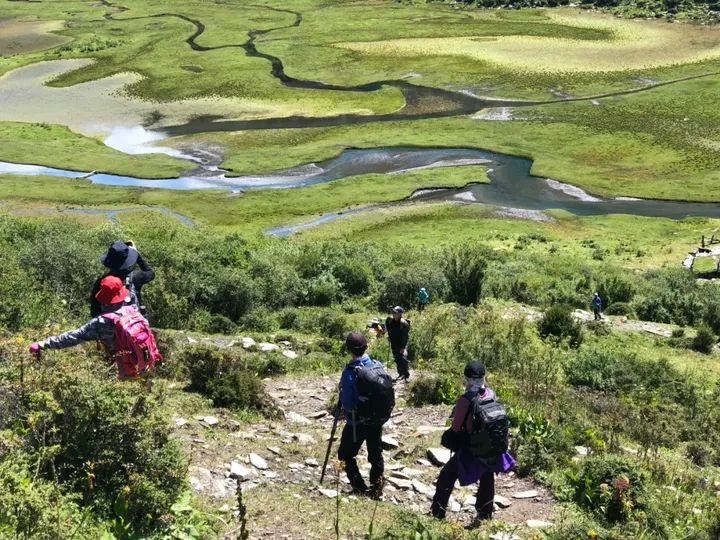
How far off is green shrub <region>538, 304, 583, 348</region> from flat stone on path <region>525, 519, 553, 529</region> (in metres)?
14.4

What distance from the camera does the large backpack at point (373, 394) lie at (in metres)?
9.41

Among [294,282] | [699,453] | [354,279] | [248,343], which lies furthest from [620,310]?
[248,343]

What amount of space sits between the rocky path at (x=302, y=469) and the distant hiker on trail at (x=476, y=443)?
0.47 metres

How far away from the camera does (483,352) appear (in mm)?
20219

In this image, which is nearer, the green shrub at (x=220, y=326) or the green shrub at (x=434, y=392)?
the green shrub at (x=434, y=392)

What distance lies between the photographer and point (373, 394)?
944 cm

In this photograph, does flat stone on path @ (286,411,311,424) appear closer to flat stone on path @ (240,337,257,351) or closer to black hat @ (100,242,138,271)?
flat stone on path @ (240,337,257,351)

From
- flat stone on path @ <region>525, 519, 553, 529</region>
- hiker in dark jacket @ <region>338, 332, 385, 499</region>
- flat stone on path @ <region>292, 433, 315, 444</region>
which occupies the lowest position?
flat stone on path @ <region>292, 433, 315, 444</region>

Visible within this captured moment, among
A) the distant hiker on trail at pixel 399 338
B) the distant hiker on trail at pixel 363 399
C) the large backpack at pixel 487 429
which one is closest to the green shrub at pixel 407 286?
the distant hiker on trail at pixel 399 338

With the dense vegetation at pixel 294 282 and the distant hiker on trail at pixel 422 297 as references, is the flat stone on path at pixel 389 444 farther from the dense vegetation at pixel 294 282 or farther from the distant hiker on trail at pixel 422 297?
the distant hiker on trail at pixel 422 297

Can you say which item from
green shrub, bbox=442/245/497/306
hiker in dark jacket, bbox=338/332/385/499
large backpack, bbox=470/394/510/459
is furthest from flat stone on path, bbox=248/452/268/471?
green shrub, bbox=442/245/497/306

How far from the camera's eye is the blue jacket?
9.52m

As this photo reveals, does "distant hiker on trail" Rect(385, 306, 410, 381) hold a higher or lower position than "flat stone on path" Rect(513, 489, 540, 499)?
lower

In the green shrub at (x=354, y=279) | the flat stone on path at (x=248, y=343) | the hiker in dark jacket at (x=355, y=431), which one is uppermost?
the hiker in dark jacket at (x=355, y=431)
